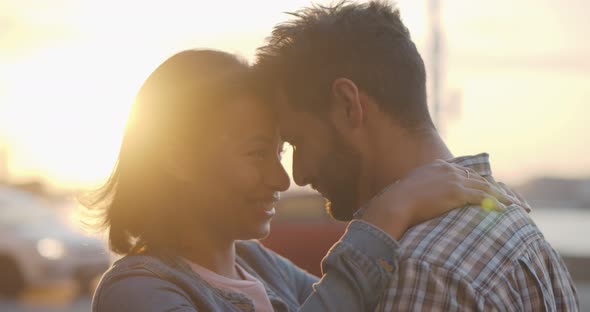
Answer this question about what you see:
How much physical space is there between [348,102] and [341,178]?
25 centimetres

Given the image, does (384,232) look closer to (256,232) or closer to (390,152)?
(390,152)

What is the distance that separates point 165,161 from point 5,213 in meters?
11.3

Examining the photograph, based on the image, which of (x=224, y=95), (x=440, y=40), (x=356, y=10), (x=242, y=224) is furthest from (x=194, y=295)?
(x=440, y=40)

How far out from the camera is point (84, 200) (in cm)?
379

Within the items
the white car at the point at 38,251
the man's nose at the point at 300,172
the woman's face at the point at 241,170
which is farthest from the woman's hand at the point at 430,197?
the white car at the point at 38,251

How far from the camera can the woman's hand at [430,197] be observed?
2768 millimetres

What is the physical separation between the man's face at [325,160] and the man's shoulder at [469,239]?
0.41 meters

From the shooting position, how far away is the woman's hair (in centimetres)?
350

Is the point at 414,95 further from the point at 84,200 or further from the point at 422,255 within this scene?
the point at 84,200

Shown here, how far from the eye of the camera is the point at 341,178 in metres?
3.14

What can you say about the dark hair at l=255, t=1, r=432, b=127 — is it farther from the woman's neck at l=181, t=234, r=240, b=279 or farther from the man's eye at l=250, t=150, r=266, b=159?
the woman's neck at l=181, t=234, r=240, b=279

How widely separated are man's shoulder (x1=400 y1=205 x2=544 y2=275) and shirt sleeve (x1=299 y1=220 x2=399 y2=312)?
0.20ft

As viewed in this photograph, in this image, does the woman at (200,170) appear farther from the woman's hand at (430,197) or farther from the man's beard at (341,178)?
the woman's hand at (430,197)

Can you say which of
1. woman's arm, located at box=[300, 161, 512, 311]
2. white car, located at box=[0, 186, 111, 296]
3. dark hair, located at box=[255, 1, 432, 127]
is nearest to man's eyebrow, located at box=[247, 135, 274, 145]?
dark hair, located at box=[255, 1, 432, 127]
